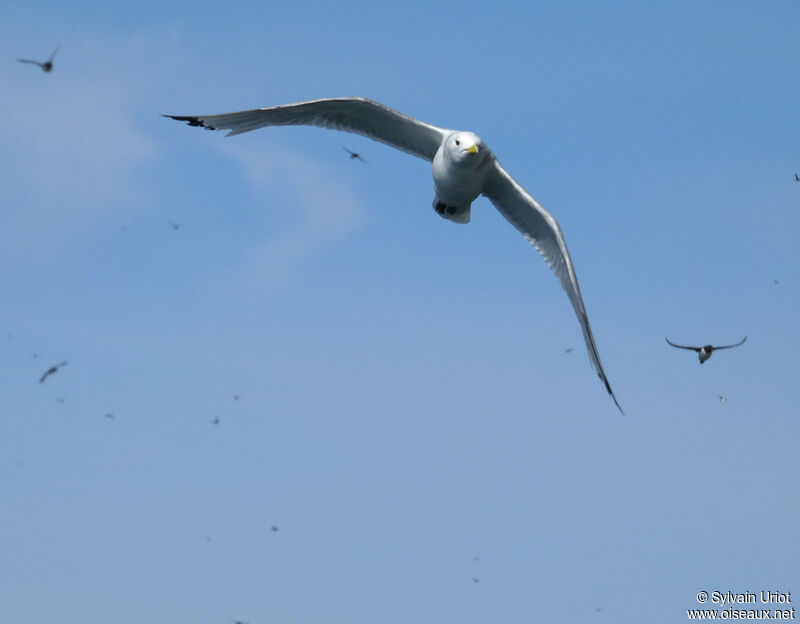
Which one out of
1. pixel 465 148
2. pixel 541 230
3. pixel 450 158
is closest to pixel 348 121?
pixel 450 158

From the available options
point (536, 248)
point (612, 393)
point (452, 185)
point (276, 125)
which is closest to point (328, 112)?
point (276, 125)

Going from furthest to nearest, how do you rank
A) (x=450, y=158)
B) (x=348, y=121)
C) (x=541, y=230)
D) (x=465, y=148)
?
(x=541, y=230)
(x=348, y=121)
(x=450, y=158)
(x=465, y=148)

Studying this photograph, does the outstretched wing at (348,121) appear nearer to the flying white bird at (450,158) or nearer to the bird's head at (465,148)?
the flying white bird at (450,158)

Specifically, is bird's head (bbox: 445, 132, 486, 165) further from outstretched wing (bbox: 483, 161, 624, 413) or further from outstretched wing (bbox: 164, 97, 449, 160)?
outstretched wing (bbox: 483, 161, 624, 413)

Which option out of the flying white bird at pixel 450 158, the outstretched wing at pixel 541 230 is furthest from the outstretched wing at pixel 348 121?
the outstretched wing at pixel 541 230

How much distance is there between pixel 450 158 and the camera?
2109cm

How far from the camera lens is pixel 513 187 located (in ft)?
73.6

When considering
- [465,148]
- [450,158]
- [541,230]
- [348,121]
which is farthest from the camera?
[541,230]

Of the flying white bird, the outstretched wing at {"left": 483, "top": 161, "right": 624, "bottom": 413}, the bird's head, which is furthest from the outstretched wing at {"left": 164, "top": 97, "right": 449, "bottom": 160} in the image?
the outstretched wing at {"left": 483, "top": 161, "right": 624, "bottom": 413}

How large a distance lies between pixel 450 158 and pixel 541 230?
113 inches

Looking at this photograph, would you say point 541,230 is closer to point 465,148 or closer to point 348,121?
point 465,148

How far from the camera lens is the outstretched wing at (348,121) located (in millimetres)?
21531

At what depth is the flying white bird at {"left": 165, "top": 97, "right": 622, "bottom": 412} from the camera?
21.3 metres

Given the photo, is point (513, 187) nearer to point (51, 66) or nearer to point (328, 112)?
point (328, 112)
